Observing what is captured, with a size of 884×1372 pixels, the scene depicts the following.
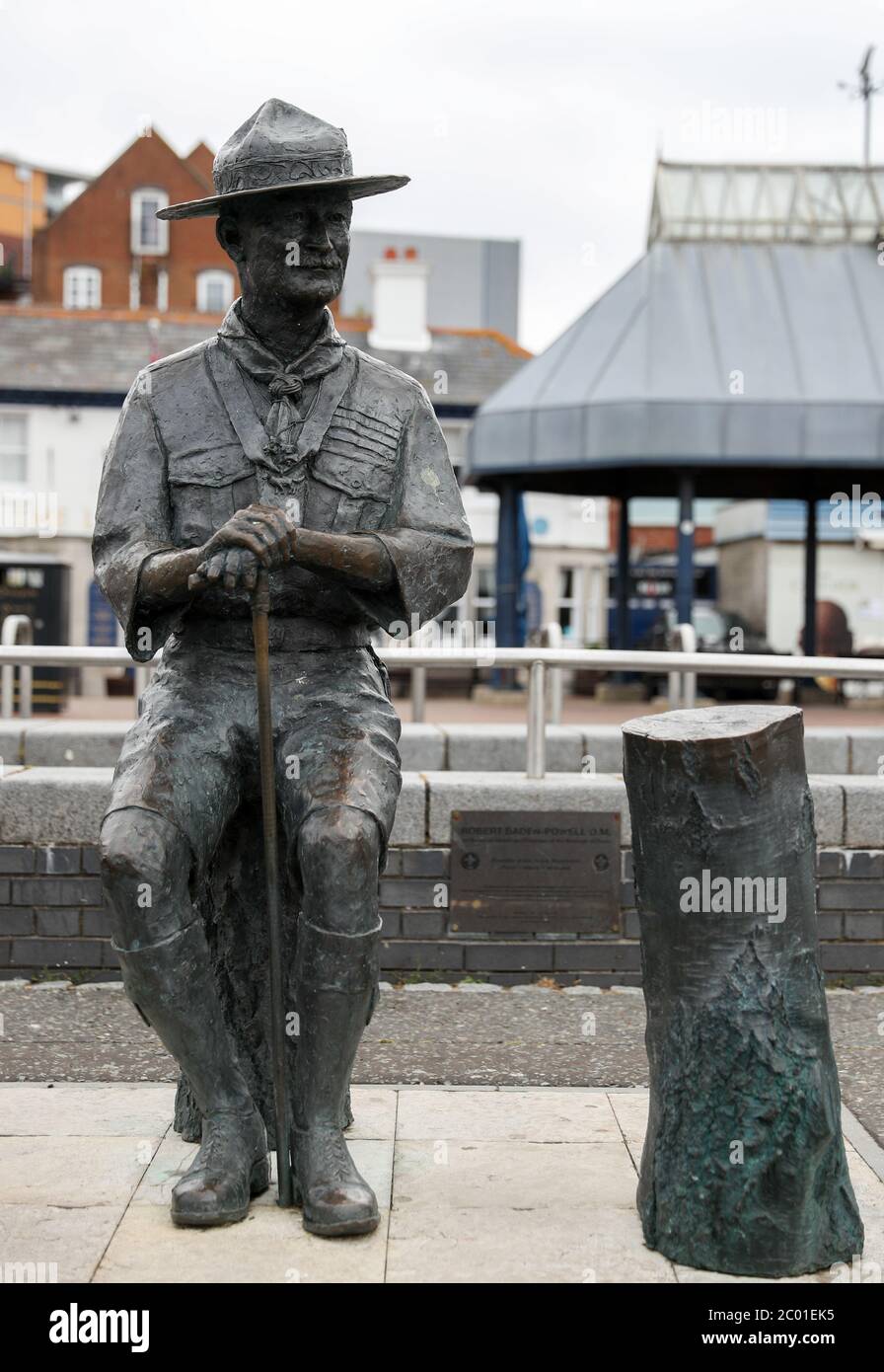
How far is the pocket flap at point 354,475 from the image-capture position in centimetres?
399

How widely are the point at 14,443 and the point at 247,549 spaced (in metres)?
25.6

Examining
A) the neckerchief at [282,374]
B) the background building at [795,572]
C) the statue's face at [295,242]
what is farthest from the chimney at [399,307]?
the statue's face at [295,242]

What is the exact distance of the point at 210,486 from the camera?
3971 millimetres

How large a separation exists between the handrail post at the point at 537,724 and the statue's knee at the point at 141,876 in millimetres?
3058

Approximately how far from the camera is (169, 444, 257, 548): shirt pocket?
3967 millimetres

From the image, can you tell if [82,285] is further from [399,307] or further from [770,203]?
[770,203]

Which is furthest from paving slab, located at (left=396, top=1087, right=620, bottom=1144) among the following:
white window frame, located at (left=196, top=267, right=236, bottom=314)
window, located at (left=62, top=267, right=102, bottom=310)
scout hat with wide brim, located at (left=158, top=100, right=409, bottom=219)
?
window, located at (left=62, top=267, right=102, bottom=310)

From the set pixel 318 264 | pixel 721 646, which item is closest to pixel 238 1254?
pixel 318 264

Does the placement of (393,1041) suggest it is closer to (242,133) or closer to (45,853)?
(45,853)

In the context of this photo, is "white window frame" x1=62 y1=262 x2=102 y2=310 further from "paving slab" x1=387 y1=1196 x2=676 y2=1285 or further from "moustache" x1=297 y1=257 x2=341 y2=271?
"paving slab" x1=387 y1=1196 x2=676 y2=1285

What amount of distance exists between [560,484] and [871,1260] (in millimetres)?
17087

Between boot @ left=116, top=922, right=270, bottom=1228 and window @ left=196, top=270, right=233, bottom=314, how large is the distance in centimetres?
3324

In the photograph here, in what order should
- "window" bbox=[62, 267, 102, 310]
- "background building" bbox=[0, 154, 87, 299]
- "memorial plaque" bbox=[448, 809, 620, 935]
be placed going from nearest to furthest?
"memorial plaque" bbox=[448, 809, 620, 935] < "window" bbox=[62, 267, 102, 310] < "background building" bbox=[0, 154, 87, 299]
